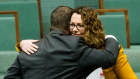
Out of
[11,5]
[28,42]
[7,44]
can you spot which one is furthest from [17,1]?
[28,42]

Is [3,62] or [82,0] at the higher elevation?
[82,0]

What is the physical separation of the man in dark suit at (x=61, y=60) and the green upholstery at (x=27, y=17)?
678mm

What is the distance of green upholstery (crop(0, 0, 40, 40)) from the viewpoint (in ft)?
3.44

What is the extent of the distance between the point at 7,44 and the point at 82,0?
15.0 inches

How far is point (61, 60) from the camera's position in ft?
1.18

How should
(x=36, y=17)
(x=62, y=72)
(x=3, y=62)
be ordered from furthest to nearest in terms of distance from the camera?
(x=36, y=17)
(x=3, y=62)
(x=62, y=72)

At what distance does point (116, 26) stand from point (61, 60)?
0.58 m

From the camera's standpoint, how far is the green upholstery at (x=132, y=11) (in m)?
1.05

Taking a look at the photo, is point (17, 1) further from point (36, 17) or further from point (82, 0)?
point (82, 0)

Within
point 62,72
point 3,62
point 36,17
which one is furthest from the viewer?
point 36,17

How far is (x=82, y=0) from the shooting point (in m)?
1.07

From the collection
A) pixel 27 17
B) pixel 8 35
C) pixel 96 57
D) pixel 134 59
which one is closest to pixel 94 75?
pixel 96 57

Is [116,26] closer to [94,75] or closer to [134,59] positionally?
[134,59]

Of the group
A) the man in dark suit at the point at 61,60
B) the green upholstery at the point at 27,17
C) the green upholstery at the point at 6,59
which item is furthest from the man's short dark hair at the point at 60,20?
the green upholstery at the point at 27,17
